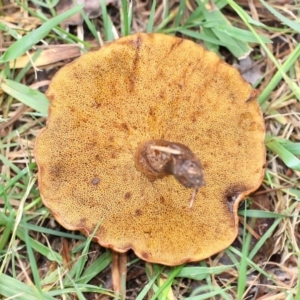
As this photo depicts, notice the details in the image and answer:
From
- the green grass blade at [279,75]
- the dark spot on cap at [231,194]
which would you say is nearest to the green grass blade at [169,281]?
the dark spot on cap at [231,194]

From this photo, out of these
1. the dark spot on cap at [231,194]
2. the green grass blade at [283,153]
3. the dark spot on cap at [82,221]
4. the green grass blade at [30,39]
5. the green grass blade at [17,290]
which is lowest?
the green grass blade at [17,290]

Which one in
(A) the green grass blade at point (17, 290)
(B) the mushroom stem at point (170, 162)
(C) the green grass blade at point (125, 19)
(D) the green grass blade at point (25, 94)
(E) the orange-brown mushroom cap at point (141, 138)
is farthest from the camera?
(D) the green grass blade at point (25, 94)

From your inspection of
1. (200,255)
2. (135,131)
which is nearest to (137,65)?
(135,131)

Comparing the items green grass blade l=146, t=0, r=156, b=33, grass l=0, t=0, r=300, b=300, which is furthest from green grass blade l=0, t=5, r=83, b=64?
green grass blade l=146, t=0, r=156, b=33

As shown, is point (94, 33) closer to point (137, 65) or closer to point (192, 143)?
point (137, 65)

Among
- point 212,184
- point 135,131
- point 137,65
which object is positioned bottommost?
point 212,184

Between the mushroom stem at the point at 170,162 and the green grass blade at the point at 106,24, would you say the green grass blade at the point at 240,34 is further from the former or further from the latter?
the mushroom stem at the point at 170,162

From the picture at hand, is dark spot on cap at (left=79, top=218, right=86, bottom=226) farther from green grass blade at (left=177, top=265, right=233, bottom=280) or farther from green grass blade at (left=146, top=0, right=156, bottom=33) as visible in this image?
green grass blade at (left=146, top=0, right=156, bottom=33)
